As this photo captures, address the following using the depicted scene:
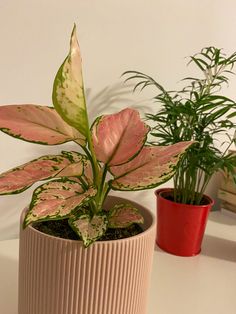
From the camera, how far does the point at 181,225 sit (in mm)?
737

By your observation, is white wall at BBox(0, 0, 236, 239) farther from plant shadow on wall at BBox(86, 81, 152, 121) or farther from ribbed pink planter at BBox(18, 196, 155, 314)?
ribbed pink planter at BBox(18, 196, 155, 314)

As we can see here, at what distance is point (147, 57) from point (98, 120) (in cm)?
49

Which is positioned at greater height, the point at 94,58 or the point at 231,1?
the point at 231,1

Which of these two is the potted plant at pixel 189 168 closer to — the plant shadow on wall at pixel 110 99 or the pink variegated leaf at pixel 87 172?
the plant shadow on wall at pixel 110 99

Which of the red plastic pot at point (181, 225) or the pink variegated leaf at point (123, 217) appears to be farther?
the red plastic pot at point (181, 225)

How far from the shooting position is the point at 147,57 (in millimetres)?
858

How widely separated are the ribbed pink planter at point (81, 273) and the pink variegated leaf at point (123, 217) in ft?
0.07

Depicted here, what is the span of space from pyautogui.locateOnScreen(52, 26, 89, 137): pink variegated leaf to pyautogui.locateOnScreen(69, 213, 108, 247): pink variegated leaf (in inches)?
4.1

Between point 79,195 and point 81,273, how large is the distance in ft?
0.27

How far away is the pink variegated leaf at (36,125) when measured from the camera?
0.38 m

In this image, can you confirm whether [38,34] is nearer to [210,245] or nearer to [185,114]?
[185,114]

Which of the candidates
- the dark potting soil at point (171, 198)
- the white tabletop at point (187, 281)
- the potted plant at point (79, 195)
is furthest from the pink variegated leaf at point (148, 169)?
the dark potting soil at point (171, 198)

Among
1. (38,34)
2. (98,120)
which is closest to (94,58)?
(38,34)

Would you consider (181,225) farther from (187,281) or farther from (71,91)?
(71,91)
